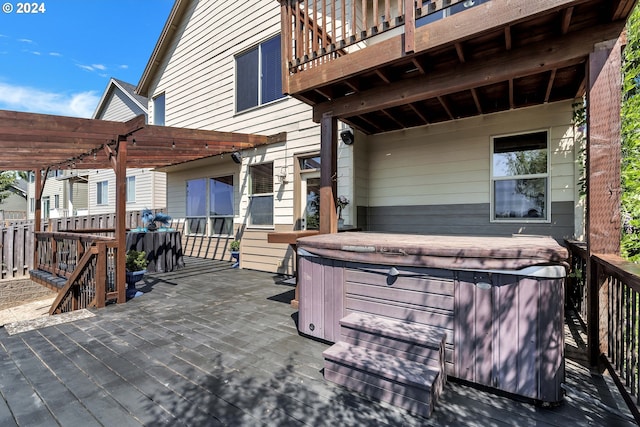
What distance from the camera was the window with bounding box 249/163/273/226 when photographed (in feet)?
22.6

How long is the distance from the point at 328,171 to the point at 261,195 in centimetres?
334

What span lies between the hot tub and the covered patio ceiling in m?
3.81

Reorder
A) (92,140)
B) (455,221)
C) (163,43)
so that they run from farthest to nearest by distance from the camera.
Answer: (163,43)
(455,221)
(92,140)

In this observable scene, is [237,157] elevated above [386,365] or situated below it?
above

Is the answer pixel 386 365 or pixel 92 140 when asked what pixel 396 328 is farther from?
pixel 92 140

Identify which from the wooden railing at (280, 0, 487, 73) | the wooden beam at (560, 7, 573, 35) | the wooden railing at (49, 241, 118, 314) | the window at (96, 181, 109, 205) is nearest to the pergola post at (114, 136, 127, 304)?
the wooden railing at (49, 241, 118, 314)

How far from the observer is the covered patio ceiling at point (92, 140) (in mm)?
3809

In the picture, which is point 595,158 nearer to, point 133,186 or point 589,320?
point 589,320

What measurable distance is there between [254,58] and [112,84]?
1252 cm

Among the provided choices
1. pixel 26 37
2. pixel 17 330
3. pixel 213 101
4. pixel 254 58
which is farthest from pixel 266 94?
pixel 26 37

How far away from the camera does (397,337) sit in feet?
7.29

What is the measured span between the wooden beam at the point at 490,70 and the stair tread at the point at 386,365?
275 cm

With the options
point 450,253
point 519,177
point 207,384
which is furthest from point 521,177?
point 207,384
